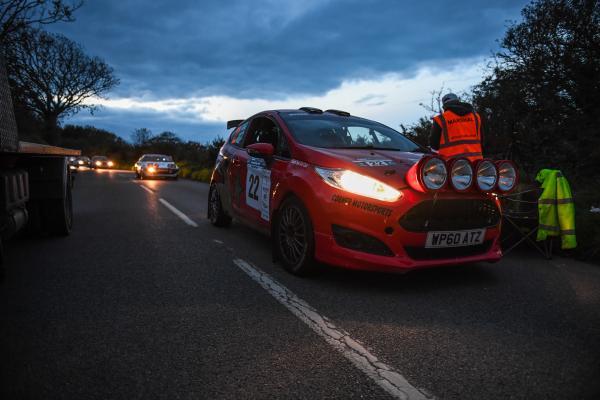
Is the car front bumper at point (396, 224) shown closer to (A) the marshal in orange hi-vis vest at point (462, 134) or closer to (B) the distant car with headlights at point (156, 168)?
(A) the marshal in orange hi-vis vest at point (462, 134)

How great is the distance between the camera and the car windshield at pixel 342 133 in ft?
14.5

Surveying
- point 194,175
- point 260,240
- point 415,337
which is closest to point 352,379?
point 415,337

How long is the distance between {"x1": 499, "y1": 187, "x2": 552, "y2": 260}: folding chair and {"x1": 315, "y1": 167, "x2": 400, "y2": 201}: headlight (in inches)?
96.8

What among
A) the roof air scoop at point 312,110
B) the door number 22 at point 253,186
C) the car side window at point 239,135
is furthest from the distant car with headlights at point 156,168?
the door number 22 at point 253,186

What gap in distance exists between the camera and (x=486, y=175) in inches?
142

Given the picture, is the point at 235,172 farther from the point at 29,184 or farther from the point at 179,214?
the point at 179,214

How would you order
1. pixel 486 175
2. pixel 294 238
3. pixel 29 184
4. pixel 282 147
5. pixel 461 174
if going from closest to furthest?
pixel 461 174 < pixel 486 175 < pixel 294 238 < pixel 282 147 < pixel 29 184

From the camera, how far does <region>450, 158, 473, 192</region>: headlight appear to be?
3443mm

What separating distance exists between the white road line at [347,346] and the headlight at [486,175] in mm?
1774

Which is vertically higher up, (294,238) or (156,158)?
(156,158)

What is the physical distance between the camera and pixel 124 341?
2553 millimetres

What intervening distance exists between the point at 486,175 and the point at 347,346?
6.62 ft

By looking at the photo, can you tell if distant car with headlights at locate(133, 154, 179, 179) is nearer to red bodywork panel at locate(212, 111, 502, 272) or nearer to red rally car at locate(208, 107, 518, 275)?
red rally car at locate(208, 107, 518, 275)

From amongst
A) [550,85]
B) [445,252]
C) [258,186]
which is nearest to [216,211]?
[258,186]
